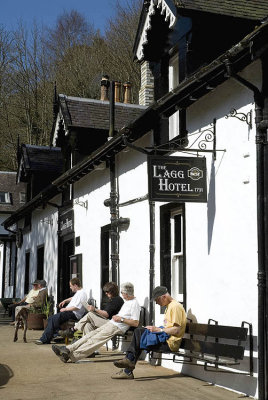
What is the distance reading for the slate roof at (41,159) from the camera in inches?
851

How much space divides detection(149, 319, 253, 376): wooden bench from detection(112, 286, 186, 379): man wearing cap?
146 millimetres

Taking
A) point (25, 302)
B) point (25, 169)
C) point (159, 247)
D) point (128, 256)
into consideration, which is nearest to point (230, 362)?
point (159, 247)

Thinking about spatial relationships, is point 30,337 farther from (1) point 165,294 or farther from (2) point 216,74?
(2) point 216,74

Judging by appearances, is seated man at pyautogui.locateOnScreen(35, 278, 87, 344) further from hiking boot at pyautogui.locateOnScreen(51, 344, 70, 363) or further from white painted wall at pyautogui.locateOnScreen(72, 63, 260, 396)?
white painted wall at pyautogui.locateOnScreen(72, 63, 260, 396)

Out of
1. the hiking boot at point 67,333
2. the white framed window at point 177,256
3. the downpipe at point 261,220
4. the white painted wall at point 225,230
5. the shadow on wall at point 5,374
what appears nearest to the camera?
the downpipe at point 261,220

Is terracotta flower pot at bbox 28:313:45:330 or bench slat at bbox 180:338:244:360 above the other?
bench slat at bbox 180:338:244:360

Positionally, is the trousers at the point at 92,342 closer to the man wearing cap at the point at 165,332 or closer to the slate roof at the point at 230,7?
the man wearing cap at the point at 165,332

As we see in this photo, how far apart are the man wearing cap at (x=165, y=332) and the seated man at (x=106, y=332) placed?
145cm

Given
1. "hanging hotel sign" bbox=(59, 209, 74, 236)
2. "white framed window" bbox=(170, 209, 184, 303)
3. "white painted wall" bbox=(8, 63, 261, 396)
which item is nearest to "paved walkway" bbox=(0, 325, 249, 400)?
"white painted wall" bbox=(8, 63, 261, 396)

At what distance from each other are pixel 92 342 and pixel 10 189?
31609 mm

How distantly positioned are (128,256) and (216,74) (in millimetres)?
4896

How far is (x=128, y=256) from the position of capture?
40.2 ft

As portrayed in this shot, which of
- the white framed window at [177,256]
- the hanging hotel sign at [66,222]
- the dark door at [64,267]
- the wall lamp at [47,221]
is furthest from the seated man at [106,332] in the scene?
the wall lamp at [47,221]

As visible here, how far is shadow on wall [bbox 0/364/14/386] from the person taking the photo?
874 centimetres
